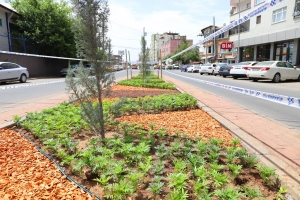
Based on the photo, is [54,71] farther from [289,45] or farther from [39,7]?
[289,45]

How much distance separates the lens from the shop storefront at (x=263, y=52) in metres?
28.8

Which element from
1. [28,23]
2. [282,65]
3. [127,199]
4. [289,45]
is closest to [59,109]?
[127,199]

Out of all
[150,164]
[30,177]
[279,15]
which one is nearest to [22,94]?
[30,177]

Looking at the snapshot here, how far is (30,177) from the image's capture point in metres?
2.66

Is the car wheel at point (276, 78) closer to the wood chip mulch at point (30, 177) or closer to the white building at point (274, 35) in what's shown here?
the white building at point (274, 35)

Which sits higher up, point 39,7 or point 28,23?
point 39,7

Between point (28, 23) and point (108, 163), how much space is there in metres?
27.9

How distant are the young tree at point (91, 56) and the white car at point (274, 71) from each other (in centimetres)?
1529

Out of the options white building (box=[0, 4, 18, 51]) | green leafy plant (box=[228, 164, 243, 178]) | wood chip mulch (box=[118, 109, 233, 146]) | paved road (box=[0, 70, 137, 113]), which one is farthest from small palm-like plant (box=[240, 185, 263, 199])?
white building (box=[0, 4, 18, 51])

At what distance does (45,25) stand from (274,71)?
24012 millimetres

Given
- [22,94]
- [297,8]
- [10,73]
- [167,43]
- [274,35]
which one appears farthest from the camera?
[167,43]

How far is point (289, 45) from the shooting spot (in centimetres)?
2472

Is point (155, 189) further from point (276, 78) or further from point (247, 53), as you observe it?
point (247, 53)

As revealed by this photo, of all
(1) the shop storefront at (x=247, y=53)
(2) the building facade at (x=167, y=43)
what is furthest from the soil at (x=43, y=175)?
(2) the building facade at (x=167, y=43)
